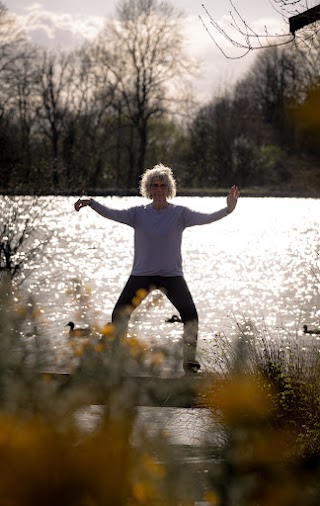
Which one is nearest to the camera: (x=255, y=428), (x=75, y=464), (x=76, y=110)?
(x=75, y=464)

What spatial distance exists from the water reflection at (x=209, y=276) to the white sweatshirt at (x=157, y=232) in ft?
1.53

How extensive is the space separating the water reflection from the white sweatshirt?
0.46 meters

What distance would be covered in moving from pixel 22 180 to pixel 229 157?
6333 centimetres

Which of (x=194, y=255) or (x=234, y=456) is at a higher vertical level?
(x=234, y=456)

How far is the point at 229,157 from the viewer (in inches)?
2938

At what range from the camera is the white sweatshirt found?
6750 millimetres

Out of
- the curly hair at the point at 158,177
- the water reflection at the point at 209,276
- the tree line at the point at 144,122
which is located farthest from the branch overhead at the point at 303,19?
the tree line at the point at 144,122

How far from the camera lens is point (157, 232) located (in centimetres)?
675

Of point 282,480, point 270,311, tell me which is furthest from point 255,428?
point 270,311

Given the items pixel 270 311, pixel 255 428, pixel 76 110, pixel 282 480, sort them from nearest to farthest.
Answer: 1. pixel 282 480
2. pixel 255 428
3. pixel 270 311
4. pixel 76 110

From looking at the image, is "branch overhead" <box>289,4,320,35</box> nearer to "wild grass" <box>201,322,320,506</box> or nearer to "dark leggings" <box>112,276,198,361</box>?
"wild grass" <box>201,322,320,506</box>

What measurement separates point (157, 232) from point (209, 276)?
12548 millimetres

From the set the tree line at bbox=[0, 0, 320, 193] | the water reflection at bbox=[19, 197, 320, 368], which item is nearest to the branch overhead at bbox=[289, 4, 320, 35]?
the water reflection at bbox=[19, 197, 320, 368]

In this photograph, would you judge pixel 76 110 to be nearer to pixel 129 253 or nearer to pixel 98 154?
pixel 98 154
